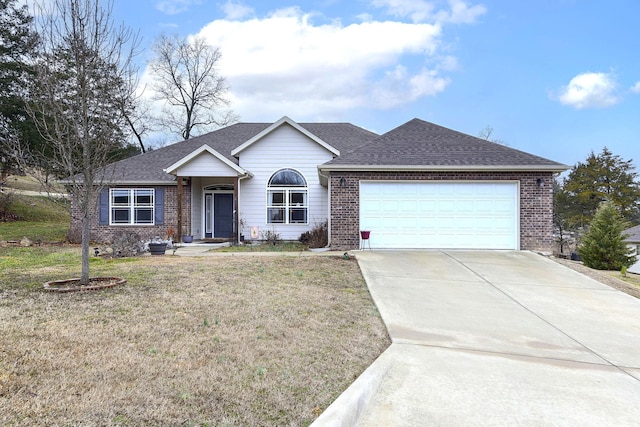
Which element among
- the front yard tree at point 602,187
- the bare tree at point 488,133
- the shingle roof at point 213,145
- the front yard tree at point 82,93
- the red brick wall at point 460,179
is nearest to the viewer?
the front yard tree at point 82,93

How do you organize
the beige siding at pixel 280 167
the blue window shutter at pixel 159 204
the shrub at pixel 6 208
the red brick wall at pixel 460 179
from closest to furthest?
1. the red brick wall at pixel 460 179
2. the beige siding at pixel 280 167
3. the blue window shutter at pixel 159 204
4. the shrub at pixel 6 208

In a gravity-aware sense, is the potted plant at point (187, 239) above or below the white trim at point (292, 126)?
below

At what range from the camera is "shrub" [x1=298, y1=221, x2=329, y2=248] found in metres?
14.5

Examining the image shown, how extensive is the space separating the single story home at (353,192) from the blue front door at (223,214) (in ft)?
0.14

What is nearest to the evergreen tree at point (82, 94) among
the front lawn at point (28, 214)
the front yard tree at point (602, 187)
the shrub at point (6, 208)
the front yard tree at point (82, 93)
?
the front yard tree at point (82, 93)

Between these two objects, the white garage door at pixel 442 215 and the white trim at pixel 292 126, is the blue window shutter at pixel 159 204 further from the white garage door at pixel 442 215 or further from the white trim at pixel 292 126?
the white garage door at pixel 442 215

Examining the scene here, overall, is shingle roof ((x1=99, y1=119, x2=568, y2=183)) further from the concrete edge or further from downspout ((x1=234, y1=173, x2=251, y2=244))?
the concrete edge

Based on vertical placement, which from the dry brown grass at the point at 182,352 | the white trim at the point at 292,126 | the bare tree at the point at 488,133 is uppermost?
the bare tree at the point at 488,133

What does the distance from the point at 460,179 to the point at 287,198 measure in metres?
7.04

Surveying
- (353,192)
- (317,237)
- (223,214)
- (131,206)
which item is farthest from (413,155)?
(131,206)

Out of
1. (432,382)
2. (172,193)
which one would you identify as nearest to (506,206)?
(432,382)

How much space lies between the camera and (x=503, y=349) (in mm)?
5246

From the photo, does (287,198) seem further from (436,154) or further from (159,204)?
(436,154)

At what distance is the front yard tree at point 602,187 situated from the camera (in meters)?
39.2
